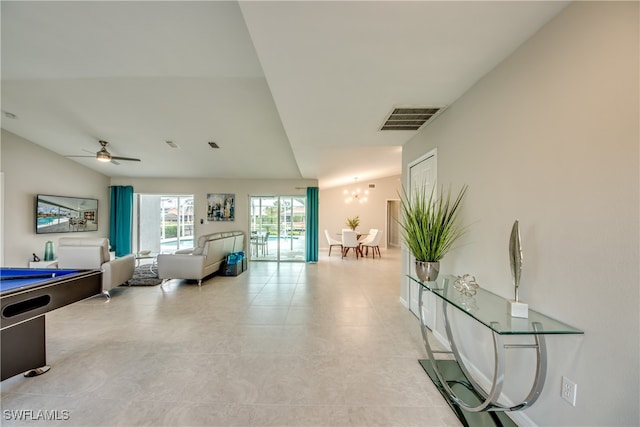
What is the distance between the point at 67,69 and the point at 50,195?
4.18 m

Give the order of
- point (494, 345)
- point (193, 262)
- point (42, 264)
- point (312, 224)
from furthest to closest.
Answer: point (312, 224) → point (42, 264) → point (193, 262) → point (494, 345)

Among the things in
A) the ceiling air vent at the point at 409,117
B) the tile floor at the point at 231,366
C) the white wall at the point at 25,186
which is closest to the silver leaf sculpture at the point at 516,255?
the tile floor at the point at 231,366

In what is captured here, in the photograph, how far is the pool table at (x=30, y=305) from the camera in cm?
176

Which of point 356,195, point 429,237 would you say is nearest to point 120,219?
point 356,195

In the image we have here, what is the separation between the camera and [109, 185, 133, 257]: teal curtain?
7.18 meters

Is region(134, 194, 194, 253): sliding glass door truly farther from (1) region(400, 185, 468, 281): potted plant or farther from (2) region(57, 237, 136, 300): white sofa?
(1) region(400, 185, 468, 281): potted plant

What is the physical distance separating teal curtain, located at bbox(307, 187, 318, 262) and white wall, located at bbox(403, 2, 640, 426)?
5.68 m

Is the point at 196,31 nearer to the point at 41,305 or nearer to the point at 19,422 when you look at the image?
the point at 41,305

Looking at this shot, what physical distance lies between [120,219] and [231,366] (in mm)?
7151

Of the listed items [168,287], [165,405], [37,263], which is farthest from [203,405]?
[37,263]

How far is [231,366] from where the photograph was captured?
225cm

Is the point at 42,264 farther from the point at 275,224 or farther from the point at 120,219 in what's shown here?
the point at 275,224

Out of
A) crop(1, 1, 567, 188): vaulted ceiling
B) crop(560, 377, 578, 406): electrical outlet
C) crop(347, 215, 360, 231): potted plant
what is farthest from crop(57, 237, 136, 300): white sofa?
crop(347, 215, 360, 231): potted plant

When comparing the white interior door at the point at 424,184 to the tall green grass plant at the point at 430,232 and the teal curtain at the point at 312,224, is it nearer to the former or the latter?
the tall green grass plant at the point at 430,232
